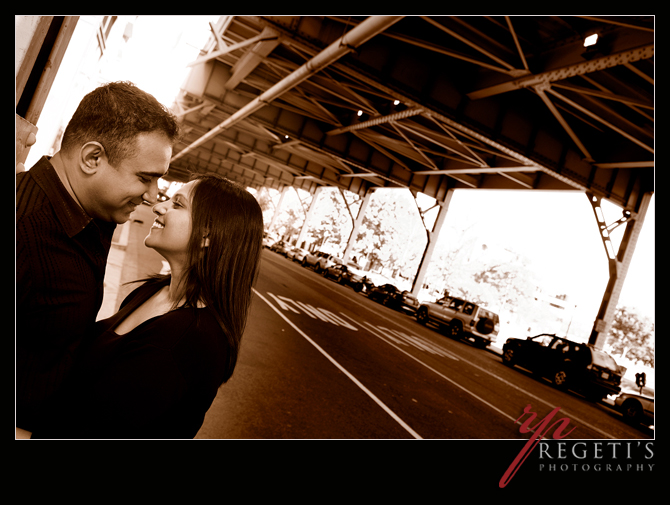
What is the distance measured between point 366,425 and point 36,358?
4679 mm

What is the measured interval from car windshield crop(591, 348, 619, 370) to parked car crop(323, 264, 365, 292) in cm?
1547

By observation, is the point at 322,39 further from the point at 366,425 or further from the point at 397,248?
→ the point at 397,248

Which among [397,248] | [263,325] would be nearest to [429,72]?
[263,325]

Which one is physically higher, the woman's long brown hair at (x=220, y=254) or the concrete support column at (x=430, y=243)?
the concrete support column at (x=430, y=243)

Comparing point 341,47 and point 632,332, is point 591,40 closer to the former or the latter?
point 341,47

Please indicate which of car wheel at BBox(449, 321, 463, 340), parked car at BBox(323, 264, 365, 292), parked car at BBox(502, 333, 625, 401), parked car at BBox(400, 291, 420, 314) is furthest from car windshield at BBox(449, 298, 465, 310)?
parked car at BBox(323, 264, 365, 292)

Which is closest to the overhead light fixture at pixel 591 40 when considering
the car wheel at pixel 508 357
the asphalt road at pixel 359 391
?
the asphalt road at pixel 359 391

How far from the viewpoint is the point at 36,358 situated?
1.33m

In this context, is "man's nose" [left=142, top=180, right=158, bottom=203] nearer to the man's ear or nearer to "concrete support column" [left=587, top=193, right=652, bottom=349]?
the man's ear

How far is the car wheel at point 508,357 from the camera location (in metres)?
16.1

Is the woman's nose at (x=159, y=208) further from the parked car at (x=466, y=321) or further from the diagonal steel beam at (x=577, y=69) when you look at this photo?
the parked car at (x=466, y=321)

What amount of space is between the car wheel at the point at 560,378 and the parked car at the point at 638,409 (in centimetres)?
165

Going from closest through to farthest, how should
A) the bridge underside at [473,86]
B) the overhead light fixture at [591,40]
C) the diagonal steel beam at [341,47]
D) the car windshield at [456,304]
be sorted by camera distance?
the diagonal steel beam at [341,47]
the overhead light fixture at [591,40]
the bridge underside at [473,86]
the car windshield at [456,304]

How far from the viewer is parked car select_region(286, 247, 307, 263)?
38.3 metres
